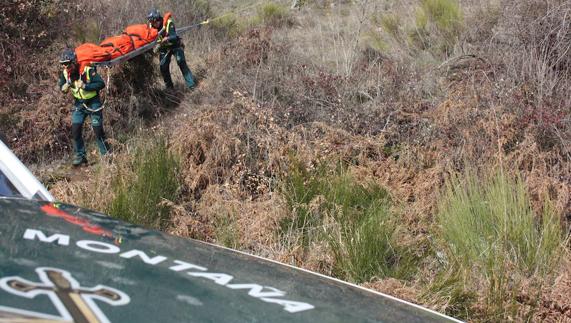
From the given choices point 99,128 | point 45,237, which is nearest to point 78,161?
point 99,128

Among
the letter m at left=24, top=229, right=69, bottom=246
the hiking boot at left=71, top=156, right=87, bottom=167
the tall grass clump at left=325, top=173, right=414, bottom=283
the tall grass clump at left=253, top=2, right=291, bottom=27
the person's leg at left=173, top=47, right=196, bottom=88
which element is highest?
the tall grass clump at left=253, top=2, right=291, bottom=27

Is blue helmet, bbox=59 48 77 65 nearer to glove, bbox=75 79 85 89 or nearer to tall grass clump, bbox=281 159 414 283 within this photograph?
glove, bbox=75 79 85 89

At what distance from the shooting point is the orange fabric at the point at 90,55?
801 cm

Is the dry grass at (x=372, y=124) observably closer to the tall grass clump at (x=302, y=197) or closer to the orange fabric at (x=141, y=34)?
the tall grass clump at (x=302, y=197)

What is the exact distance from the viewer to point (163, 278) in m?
2.16

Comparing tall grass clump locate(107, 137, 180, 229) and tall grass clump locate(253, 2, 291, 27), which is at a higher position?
tall grass clump locate(253, 2, 291, 27)

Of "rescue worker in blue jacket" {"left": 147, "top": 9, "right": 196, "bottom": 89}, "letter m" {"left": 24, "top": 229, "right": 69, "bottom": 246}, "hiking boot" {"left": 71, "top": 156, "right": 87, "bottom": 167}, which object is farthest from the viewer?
"rescue worker in blue jacket" {"left": 147, "top": 9, "right": 196, "bottom": 89}

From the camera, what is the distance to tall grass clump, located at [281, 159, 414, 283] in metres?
4.68

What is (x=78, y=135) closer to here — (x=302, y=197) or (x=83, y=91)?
(x=83, y=91)

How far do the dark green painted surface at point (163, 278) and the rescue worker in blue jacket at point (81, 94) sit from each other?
532 cm

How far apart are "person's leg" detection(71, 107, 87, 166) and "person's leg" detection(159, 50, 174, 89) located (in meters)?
1.64

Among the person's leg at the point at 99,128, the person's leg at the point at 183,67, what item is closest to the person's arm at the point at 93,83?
the person's leg at the point at 99,128

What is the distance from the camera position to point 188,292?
208 cm

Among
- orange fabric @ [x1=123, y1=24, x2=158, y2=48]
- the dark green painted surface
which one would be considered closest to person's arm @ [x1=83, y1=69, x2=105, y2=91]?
orange fabric @ [x1=123, y1=24, x2=158, y2=48]
